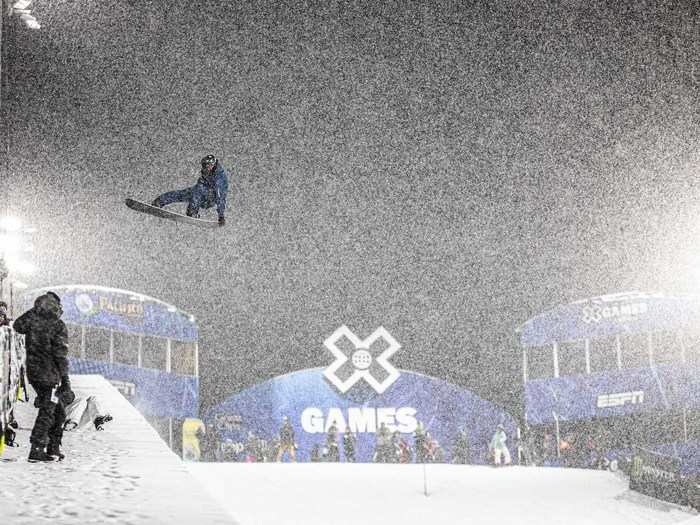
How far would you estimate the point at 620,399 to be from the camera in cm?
2353

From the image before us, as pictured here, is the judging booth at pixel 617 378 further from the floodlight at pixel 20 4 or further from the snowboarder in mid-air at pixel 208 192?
the floodlight at pixel 20 4

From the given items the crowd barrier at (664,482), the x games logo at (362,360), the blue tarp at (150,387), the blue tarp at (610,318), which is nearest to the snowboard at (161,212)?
the crowd barrier at (664,482)

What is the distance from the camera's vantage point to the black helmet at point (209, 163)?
35.7 feet

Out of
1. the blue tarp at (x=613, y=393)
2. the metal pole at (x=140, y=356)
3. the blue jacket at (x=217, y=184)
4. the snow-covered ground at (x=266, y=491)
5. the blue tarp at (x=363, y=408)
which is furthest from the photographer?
the blue tarp at (x=363, y=408)

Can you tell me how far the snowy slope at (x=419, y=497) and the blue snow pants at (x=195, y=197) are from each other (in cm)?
498

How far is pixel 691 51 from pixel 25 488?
3995 cm

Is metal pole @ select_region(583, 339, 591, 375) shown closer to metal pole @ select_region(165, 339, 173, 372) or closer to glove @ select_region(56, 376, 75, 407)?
metal pole @ select_region(165, 339, 173, 372)

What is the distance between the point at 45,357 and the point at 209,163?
20.8 ft

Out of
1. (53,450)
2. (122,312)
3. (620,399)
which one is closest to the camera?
(53,450)

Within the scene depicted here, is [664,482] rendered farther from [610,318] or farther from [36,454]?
[36,454]

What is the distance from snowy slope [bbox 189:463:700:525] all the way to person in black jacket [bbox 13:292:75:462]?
7.19m

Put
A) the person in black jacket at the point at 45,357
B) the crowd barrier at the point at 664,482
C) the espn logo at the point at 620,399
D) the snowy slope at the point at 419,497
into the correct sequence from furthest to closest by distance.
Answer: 1. the espn logo at the point at 620,399
2. the crowd barrier at the point at 664,482
3. the snowy slope at the point at 419,497
4. the person in black jacket at the point at 45,357

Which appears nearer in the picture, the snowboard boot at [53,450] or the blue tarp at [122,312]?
the snowboard boot at [53,450]

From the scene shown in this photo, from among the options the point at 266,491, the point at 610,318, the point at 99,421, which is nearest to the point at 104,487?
the point at 99,421
